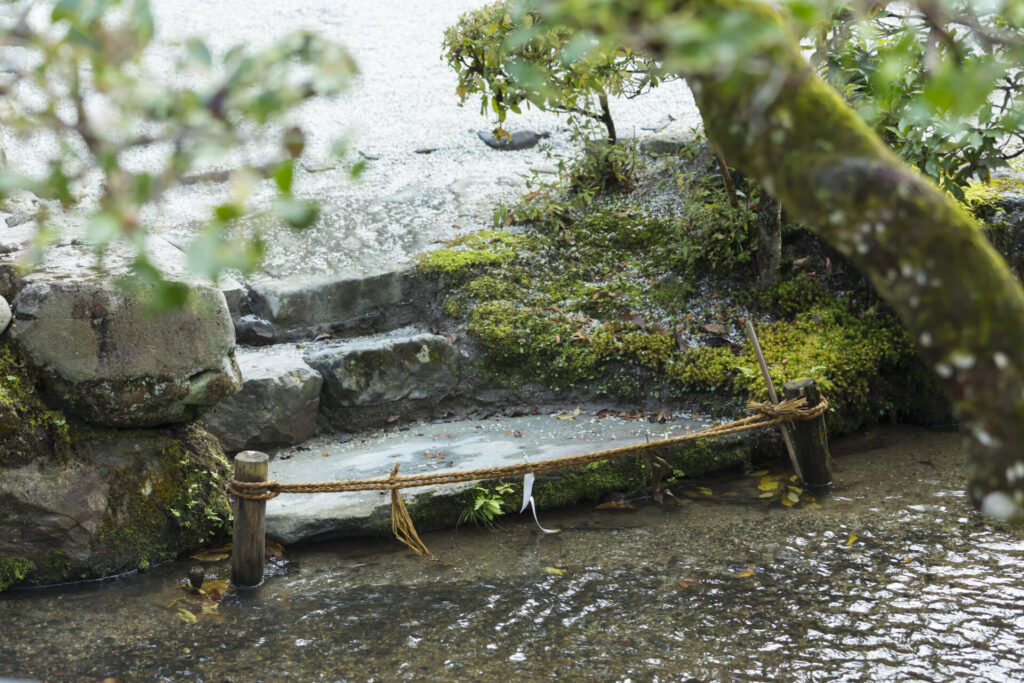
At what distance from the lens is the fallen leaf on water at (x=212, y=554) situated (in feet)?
14.8

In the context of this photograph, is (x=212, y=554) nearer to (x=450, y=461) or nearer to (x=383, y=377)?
(x=450, y=461)

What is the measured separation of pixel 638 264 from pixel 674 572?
3123 millimetres

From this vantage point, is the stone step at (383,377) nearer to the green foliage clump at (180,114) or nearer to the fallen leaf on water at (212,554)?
the fallen leaf on water at (212,554)

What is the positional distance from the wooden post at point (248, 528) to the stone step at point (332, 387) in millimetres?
1367

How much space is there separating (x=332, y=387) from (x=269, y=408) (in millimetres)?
499

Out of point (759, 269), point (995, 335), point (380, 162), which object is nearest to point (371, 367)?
point (759, 269)

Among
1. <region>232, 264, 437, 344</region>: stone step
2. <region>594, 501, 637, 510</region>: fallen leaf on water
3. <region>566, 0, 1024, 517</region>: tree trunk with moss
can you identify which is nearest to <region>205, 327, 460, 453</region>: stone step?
<region>232, 264, 437, 344</region>: stone step

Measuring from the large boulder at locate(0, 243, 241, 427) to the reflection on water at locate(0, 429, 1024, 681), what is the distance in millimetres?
927

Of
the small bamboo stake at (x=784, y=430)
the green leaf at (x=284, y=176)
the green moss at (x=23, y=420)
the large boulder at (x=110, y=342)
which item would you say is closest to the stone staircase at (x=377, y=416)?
the small bamboo stake at (x=784, y=430)

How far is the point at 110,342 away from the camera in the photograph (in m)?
4.23

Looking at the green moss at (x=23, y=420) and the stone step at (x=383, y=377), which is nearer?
the green moss at (x=23, y=420)

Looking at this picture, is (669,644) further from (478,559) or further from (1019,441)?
(1019,441)

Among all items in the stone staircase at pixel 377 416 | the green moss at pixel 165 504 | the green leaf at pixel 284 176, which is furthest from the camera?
the stone staircase at pixel 377 416

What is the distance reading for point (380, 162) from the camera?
892 cm
